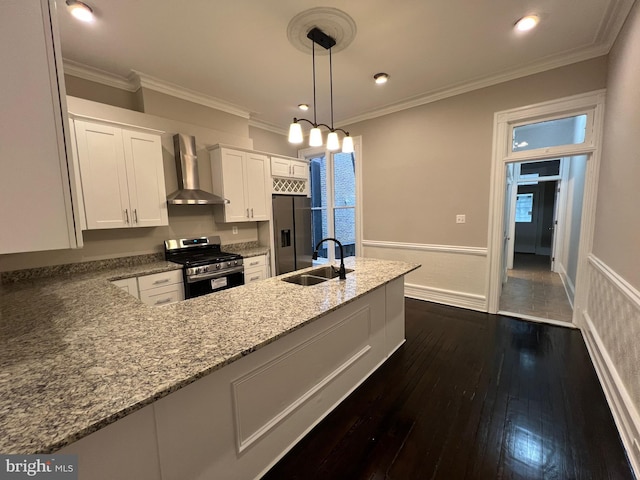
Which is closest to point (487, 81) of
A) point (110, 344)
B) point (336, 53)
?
point (336, 53)

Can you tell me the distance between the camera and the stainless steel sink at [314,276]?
2.26 meters

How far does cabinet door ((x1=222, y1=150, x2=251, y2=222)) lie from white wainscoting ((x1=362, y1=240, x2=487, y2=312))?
89.1 inches

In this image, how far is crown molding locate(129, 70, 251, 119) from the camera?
9.69 ft

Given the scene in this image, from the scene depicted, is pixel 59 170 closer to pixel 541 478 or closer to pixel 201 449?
pixel 201 449

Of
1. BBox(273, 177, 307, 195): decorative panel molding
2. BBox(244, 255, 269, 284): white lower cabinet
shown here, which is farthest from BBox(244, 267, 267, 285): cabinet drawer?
BBox(273, 177, 307, 195): decorative panel molding

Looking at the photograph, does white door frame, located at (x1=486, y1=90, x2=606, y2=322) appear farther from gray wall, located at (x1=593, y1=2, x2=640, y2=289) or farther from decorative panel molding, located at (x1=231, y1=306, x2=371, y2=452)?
decorative panel molding, located at (x1=231, y1=306, x2=371, y2=452)

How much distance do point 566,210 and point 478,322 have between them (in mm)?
3676

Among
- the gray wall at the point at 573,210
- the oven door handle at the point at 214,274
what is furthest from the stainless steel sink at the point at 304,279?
the gray wall at the point at 573,210

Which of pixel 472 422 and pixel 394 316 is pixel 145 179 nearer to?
pixel 394 316

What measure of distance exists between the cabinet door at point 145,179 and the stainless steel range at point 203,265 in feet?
A: 1.38

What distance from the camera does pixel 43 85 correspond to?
90 centimetres

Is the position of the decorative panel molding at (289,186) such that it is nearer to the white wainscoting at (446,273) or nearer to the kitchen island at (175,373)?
the white wainscoting at (446,273)

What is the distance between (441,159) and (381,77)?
136cm

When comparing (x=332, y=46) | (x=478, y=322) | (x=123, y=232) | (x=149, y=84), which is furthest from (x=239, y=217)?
(x=478, y=322)
